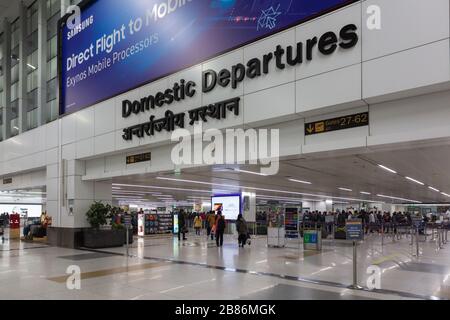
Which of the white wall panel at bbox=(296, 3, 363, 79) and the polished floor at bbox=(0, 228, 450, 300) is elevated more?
the white wall panel at bbox=(296, 3, 363, 79)

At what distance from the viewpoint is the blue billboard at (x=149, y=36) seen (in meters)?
10.5

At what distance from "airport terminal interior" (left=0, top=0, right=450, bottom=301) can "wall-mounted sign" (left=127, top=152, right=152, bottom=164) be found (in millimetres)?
62

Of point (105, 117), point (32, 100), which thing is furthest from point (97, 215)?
point (32, 100)

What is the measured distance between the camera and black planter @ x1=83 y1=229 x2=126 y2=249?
16.7 m

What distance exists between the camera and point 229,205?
25.9 meters

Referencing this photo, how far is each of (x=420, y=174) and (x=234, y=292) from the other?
45.9 feet

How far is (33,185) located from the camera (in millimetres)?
22500

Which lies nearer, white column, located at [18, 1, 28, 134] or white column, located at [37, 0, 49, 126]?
white column, located at [37, 0, 49, 126]

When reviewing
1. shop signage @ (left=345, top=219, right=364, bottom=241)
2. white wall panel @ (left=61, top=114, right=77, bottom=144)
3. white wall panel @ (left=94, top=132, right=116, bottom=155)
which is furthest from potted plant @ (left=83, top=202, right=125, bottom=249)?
shop signage @ (left=345, top=219, right=364, bottom=241)

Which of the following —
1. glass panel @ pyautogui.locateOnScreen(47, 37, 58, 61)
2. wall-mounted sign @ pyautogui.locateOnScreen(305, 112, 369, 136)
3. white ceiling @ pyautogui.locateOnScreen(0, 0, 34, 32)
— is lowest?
wall-mounted sign @ pyautogui.locateOnScreen(305, 112, 369, 136)

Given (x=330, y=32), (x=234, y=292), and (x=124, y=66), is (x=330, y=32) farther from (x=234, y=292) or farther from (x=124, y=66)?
(x=124, y=66)

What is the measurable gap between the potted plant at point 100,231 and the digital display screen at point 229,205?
8615mm
